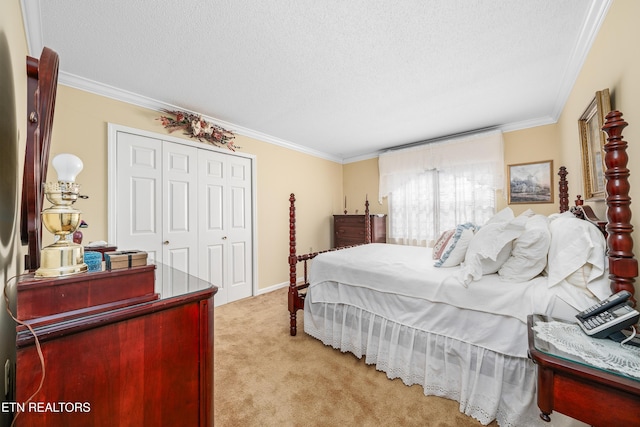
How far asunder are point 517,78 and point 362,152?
2835 millimetres

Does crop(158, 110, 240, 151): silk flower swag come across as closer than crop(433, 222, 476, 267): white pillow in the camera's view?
No

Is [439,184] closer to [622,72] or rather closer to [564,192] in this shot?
[564,192]

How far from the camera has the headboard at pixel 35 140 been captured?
2.76 feet

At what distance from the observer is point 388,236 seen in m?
4.72

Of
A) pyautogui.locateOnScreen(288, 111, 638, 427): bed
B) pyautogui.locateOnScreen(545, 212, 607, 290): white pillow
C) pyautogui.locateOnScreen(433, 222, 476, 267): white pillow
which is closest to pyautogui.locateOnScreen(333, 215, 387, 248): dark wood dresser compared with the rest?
pyautogui.locateOnScreen(288, 111, 638, 427): bed

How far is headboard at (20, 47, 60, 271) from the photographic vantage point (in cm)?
84

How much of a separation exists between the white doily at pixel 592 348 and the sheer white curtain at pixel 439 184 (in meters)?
3.09

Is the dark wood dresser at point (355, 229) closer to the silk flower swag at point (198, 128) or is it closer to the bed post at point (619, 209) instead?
the silk flower swag at point (198, 128)

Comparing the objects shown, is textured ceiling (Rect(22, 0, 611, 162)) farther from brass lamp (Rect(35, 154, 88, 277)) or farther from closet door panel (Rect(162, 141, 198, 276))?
brass lamp (Rect(35, 154, 88, 277))

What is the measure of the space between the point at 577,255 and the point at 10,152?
288cm

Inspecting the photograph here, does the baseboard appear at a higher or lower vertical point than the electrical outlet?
lower

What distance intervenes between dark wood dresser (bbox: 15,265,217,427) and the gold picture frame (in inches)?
99.9

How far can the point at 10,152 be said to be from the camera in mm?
1131

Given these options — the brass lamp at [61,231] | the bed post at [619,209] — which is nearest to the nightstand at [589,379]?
the bed post at [619,209]
